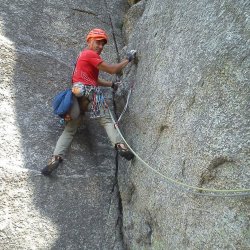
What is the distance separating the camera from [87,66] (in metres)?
5.79

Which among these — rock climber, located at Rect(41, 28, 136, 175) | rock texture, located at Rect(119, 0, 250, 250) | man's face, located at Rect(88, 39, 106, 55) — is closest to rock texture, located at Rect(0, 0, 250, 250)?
rock texture, located at Rect(119, 0, 250, 250)

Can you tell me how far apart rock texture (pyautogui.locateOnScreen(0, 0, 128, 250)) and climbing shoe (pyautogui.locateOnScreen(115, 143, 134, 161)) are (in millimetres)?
577

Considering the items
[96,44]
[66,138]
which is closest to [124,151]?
[66,138]

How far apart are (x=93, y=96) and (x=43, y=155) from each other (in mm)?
1123

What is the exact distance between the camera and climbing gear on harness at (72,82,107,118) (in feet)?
18.4

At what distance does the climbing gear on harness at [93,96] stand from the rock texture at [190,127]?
17.9 inches

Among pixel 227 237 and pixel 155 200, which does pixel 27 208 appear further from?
pixel 227 237

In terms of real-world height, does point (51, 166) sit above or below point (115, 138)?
below

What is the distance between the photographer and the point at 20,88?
6.05m

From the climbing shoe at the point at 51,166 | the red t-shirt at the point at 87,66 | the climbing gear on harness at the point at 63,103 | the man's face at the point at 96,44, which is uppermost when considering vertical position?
the man's face at the point at 96,44

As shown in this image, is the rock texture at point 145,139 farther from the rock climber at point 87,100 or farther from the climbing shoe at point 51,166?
the rock climber at point 87,100

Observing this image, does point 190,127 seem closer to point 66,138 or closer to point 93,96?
point 93,96

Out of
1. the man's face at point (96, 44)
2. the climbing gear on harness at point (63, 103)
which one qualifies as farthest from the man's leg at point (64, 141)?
the man's face at point (96, 44)

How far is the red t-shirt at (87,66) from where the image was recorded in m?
5.71
